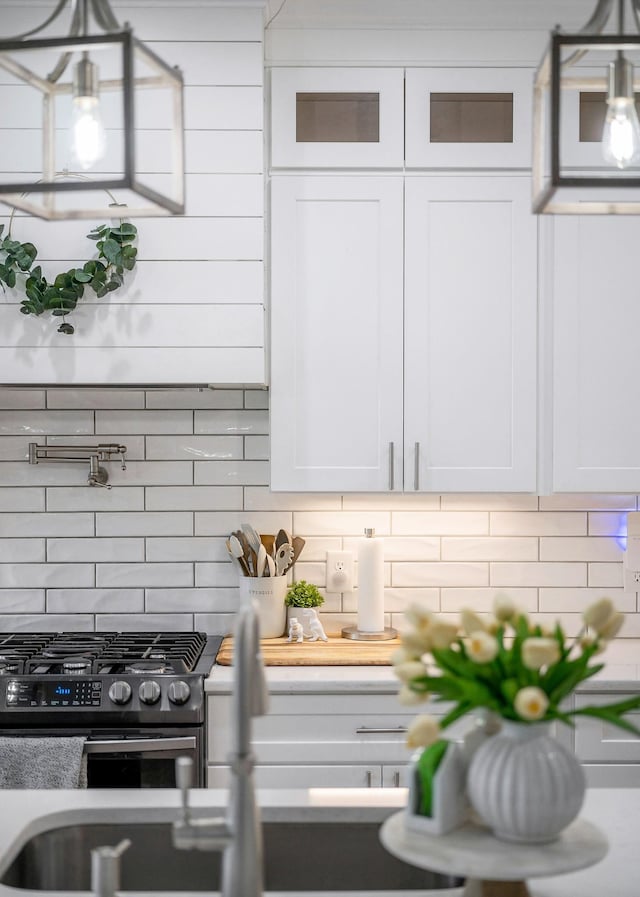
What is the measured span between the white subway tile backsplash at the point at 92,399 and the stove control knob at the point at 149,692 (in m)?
1.05

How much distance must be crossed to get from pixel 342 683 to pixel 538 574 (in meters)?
0.95

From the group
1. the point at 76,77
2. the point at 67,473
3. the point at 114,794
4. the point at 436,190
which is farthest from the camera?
the point at 67,473

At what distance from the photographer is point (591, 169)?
1.23 metres

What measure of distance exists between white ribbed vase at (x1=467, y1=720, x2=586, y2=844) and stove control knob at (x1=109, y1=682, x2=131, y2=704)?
1.61m

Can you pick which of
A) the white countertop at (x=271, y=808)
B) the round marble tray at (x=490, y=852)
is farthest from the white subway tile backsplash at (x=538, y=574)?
the round marble tray at (x=490, y=852)

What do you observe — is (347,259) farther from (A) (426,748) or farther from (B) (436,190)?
(A) (426,748)

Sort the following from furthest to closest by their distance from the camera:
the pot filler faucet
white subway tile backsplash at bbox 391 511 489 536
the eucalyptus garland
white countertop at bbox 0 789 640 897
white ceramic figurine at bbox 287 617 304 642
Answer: white subway tile backsplash at bbox 391 511 489 536
white ceramic figurine at bbox 287 617 304 642
the eucalyptus garland
white countertop at bbox 0 789 640 897
the pot filler faucet

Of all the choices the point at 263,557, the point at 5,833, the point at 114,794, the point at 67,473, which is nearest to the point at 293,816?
the point at 114,794

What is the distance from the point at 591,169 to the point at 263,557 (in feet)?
6.74

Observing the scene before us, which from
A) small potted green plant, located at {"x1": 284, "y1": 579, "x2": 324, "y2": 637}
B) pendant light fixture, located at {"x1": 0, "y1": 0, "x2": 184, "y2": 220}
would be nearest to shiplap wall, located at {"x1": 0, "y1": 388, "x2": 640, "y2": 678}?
small potted green plant, located at {"x1": 284, "y1": 579, "x2": 324, "y2": 637}

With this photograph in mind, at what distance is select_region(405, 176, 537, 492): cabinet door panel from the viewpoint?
296 cm

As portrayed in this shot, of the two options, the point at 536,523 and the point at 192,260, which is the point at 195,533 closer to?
the point at 192,260

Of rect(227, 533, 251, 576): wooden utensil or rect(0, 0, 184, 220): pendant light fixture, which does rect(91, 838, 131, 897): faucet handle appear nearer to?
rect(0, 0, 184, 220): pendant light fixture

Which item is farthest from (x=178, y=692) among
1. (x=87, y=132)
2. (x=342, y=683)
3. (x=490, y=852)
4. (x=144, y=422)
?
(x=87, y=132)
